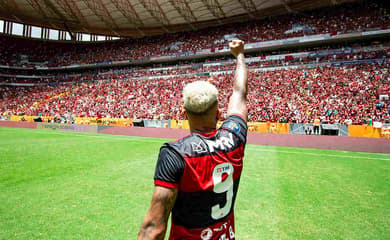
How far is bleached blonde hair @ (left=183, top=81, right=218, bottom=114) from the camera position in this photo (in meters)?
1.54

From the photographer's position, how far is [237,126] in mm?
1807

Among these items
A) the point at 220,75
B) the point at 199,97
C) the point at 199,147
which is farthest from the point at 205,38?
the point at 199,147

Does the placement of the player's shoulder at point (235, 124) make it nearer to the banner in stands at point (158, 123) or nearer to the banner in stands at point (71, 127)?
the banner in stands at point (158, 123)

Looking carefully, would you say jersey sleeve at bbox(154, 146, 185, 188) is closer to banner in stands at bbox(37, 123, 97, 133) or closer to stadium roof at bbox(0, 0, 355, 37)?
banner in stands at bbox(37, 123, 97, 133)

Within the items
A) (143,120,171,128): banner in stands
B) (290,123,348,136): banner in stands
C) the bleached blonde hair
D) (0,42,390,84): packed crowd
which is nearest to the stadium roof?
(0,42,390,84): packed crowd

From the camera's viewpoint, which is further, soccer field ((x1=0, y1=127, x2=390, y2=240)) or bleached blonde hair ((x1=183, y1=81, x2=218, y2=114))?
soccer field ((x1=0, y1=127, x2=390, y2=240))

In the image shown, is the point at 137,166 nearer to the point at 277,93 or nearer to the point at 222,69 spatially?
the point at 277,93

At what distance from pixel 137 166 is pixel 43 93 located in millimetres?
48817

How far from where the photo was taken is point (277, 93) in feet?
88.4

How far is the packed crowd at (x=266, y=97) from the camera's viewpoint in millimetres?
22219

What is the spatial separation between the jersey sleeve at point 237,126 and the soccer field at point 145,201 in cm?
231

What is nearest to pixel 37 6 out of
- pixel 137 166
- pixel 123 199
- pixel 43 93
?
pixel 43 93

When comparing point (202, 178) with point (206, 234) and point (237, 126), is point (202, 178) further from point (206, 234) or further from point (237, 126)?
point (237, 126)

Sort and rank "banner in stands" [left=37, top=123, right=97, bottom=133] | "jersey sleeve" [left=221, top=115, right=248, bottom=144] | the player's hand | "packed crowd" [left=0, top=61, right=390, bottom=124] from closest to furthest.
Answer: "jersey sleeve" [left=221, top=115, right=248, bottom=144]
the player's hand
"packed crowd" [left=0, top=61, right=390, bottom=124]
"banner in stands" [left=37, top=123, right=97, bottom=133]
